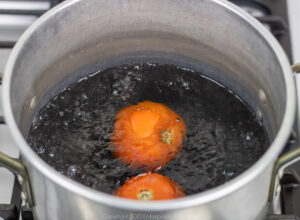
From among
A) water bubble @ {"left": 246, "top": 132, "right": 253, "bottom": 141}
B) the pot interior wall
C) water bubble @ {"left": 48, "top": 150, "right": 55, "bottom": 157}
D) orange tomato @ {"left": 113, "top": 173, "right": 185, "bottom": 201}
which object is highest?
the pot interior wall

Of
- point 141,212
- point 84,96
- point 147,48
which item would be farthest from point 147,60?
point 141,212

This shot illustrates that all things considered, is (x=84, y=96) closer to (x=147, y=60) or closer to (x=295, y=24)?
(x=147, y=60)

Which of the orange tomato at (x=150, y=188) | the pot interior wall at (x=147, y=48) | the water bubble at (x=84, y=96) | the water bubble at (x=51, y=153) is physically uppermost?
the pot interior wall at (x=147, y=48)

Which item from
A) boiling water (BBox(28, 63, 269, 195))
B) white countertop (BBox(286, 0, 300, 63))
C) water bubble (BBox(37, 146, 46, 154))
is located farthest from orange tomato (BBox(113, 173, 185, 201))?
white countertop (BBox(286, 0, 300, 63))

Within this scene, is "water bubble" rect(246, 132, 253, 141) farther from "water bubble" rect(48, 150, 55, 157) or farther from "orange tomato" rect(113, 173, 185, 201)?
"water bubble" rect(48, 150, 55, 157)

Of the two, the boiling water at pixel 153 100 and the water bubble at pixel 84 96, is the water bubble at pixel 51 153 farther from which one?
the water bubble at pixel 84 96

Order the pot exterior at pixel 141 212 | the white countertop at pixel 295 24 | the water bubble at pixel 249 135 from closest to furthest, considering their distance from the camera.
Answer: the pot exterior at pixel 141 212 < the water bubble at pixel 249 135 < the white countertop at pixel 295 24

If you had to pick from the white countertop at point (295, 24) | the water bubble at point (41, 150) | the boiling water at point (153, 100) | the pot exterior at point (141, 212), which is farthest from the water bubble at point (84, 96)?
the white countertop at point (295, 24)
